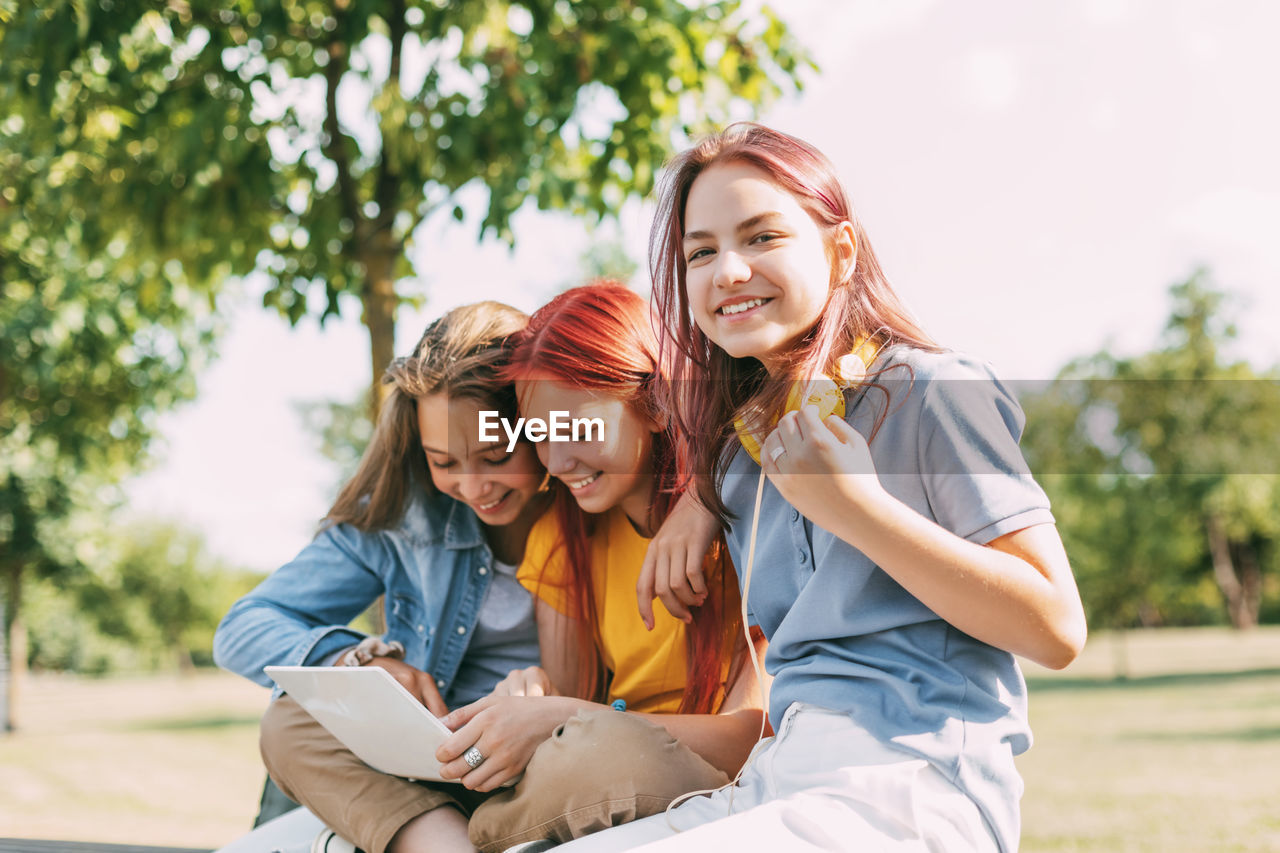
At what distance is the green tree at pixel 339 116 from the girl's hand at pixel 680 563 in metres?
1.92

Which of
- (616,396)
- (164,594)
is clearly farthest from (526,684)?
(164,594)

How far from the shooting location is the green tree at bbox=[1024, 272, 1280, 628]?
18859 millimetres

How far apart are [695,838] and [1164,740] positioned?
493 inches

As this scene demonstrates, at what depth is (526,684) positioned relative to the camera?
1.89 m

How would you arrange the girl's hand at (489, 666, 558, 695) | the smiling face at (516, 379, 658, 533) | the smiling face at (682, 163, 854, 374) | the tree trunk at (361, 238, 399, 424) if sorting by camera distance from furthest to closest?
1. the tree trunk at (361, 238, 399, 424)
2. the smiling face at (516, 379, 658, 533)
3. the girl's hand at (489, 666, 558, 695)
4. the smiling face at (682, 163, 854, 374)

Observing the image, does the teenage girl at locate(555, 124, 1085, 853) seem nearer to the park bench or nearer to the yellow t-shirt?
the yellow t-shirt

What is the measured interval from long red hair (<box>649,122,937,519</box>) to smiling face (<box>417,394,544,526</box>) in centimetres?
48

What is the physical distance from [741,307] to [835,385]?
20cm

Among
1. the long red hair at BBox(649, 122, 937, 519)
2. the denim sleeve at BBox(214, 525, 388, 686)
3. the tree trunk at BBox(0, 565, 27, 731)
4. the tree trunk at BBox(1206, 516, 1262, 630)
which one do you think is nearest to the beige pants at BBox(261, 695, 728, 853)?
the long red hair at BBox(649, 122, 937, 519)

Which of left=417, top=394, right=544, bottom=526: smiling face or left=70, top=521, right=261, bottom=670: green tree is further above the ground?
left=417, top=394, right=544, bottom=526: smiling face

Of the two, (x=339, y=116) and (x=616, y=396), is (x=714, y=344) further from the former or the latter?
(x=339, y=116)

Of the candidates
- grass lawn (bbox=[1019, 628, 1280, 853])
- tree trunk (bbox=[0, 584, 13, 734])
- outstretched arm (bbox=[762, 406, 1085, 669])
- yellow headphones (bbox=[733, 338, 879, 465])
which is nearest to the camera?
outstretched arm (bbox=[762, 406, 1085, 669])

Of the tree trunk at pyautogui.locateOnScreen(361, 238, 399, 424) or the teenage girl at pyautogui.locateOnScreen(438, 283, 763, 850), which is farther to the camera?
the tree trunk at pyautogui.locateOnScreen(361, 238, 399, 424)

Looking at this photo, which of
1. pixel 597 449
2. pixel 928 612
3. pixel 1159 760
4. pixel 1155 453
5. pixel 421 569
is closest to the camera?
pixel 928 612
